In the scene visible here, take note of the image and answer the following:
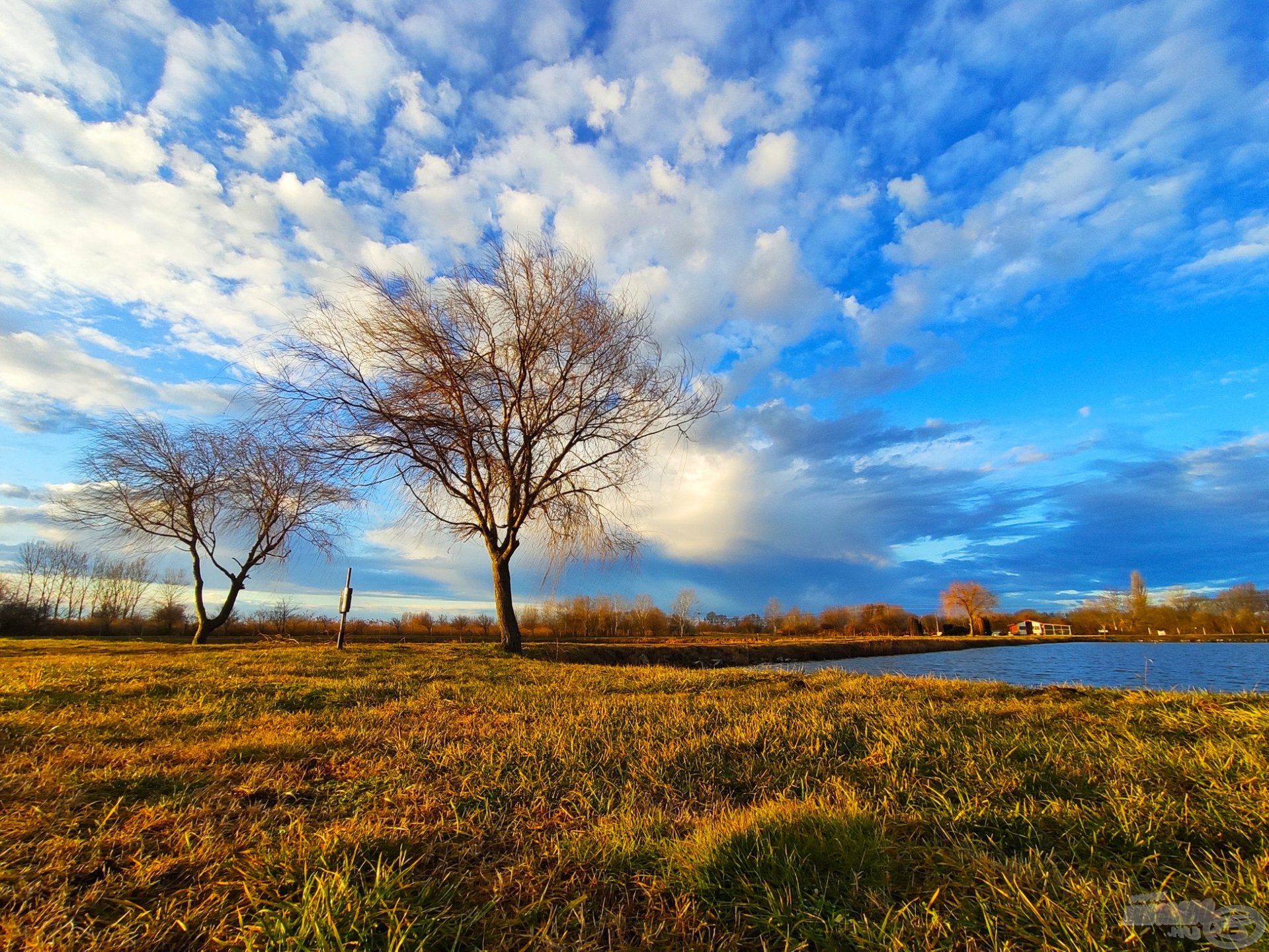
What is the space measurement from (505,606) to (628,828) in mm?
13972

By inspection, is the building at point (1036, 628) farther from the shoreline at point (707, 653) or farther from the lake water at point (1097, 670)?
the lake water at point (1097, 670)

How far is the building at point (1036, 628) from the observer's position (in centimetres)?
7744

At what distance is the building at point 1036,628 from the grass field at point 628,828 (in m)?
89.7

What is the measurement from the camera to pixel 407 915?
189 cm

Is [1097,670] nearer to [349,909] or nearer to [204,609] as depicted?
[349,909]

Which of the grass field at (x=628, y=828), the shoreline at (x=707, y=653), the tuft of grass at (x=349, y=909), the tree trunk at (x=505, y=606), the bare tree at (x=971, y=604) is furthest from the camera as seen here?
the bare tree at (x=971, y=604)

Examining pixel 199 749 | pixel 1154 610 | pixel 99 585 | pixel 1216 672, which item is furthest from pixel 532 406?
pixel 1154 610

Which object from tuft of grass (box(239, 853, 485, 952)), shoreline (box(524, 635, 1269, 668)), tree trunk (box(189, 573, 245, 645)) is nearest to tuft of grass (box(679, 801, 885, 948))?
tuft of grass (box(239, 853, 485, 952))

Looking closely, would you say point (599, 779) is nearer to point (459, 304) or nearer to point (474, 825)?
point (474, 825)

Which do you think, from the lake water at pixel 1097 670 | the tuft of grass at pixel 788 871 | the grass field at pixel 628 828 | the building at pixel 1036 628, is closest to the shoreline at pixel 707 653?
the lake water at pixel 1097 670

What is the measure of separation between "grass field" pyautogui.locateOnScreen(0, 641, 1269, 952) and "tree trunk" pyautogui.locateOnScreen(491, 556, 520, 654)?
10.7 meters

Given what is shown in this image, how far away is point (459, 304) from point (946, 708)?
44.5 feet

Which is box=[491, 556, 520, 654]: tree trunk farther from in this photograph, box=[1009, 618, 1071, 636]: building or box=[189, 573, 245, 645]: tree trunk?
box=[1009, 618, 1071, 636]: building

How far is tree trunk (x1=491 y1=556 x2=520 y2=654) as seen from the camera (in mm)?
15883
